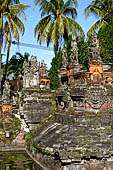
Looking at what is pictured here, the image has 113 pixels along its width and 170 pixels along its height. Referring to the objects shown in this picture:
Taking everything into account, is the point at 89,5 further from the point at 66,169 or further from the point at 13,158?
the point at 66,169

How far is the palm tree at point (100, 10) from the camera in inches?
1060

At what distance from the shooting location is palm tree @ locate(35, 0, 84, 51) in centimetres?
2322

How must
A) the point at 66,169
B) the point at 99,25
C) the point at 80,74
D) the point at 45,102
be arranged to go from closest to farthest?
the point at 66,169 < the point at 80,74 < the point at 45,102 < the point at 99,25

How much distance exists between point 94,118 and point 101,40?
1355 cm

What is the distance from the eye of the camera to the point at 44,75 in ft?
67.0

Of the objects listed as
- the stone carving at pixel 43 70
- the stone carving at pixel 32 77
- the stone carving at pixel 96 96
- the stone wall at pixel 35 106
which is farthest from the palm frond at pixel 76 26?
the stone carving at pixel 96 96

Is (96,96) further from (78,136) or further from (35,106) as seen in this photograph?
(35,106)

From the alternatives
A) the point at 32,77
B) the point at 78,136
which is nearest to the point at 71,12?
the point at 32,77

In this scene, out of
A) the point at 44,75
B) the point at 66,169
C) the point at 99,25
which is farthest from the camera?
the point at 99,25

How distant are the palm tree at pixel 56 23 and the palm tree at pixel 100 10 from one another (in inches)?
129

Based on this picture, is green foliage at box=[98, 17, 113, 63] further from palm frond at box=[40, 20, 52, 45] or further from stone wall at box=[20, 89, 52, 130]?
stone wall at box=[20, 89, 52, 130]

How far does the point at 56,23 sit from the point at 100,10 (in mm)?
6686

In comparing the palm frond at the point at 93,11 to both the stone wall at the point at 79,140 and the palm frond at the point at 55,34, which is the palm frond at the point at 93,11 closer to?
the palm frond at the point at 55,34

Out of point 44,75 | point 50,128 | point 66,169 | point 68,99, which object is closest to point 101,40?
point 44,75
